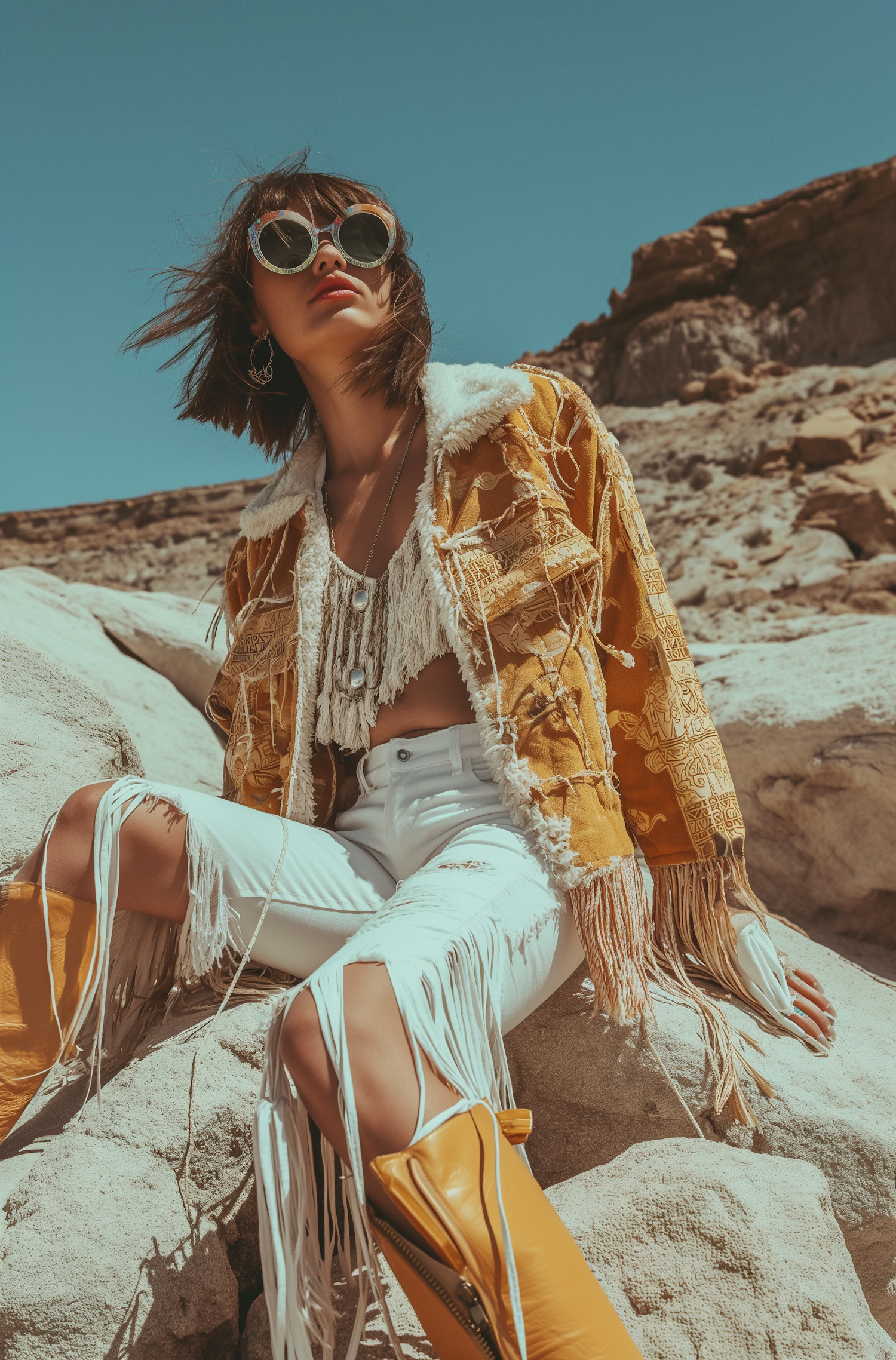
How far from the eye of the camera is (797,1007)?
1.74 metres

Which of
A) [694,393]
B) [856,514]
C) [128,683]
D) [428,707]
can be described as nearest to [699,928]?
[428,707]

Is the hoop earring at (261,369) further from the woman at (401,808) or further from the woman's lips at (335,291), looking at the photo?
the woman's lips at (335,291)

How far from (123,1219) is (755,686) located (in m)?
2.34

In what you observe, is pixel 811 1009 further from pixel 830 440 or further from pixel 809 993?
pixel 830 440

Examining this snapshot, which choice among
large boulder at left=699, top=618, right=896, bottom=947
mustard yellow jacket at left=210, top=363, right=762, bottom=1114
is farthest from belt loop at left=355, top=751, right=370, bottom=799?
large boulder at left=699, top=618, right=896, bottom=947

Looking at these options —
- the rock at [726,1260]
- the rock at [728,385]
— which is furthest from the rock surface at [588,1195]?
the rock at [728,385]

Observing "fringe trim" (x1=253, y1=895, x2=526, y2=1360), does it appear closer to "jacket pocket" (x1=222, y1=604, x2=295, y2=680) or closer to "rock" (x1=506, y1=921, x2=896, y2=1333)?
"rock" (x1=506, y1=921, x2=896, y2=1333)

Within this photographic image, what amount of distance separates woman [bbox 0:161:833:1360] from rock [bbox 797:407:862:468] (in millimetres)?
8906

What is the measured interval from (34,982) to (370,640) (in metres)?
0.86

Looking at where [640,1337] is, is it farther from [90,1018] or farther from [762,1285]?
[90,1018]

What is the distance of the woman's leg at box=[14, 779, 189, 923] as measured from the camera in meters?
1.57

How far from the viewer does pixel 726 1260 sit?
123 cm

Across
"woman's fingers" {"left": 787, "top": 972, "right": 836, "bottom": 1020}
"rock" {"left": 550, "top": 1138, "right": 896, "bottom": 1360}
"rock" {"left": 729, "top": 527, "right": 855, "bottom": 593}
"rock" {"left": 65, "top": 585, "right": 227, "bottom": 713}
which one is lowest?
"rock" {"left": 550, "top": 1138, "right": 896, "bottom": 1360}

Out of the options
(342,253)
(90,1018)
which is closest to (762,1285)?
(90,1018)
